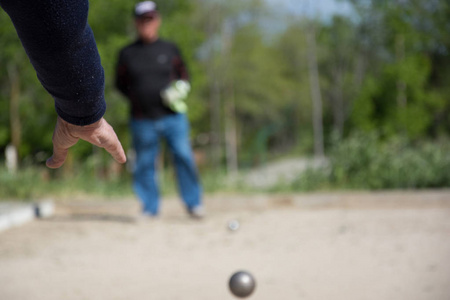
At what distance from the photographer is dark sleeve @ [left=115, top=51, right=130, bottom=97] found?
5574 millimetres

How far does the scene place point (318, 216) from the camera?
5277 millimetres

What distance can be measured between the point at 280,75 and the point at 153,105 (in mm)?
37192

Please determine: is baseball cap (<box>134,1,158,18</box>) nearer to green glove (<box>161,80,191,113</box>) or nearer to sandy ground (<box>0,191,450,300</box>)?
green glove (<box>161,80,191,113</box>)

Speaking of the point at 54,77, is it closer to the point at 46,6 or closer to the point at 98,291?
the point at 46,6

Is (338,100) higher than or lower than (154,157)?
lower

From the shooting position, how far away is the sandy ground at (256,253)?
287 centimetres

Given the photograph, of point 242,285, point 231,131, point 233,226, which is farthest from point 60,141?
point 231,131

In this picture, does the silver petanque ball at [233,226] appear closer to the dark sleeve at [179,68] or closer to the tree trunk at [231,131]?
the dark sleeve at [179,68]

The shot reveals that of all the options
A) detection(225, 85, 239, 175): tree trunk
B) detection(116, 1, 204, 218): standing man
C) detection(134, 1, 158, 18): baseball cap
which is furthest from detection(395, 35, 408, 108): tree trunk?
detection(134, 1, 158, 18): baseball cap

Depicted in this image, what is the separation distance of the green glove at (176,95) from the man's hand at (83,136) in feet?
13.7

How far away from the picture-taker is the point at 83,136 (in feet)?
3.97

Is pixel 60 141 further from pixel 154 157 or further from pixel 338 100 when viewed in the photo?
pixel 338 100

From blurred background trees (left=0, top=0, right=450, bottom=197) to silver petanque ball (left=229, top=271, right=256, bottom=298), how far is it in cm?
1045

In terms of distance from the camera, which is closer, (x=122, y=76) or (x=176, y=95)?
(x=176, y=95)
